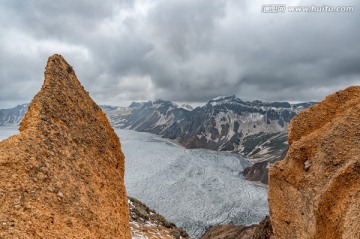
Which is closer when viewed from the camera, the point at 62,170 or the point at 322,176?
the point at 62,170

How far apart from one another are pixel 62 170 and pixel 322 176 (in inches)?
701

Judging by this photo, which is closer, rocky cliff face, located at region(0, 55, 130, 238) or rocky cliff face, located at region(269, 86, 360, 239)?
rocky cliff face, located at region(0, 55, 130, 238)

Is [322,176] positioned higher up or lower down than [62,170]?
lower down

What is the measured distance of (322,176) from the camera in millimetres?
20391

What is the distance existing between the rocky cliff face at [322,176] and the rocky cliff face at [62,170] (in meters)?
13.1

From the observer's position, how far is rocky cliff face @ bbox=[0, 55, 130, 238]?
9383 millimetres

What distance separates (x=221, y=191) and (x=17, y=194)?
193 metres

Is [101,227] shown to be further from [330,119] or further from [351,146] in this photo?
[330,119]

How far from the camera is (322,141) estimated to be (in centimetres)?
2195

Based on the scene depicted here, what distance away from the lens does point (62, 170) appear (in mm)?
11711

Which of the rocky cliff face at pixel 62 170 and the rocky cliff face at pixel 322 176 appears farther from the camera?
the rocky cliff face at pixel 322 176

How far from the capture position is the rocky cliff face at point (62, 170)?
938cm

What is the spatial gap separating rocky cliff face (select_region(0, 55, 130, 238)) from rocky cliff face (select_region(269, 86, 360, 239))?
43.1 ft

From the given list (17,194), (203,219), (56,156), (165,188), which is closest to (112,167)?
(56,156)
